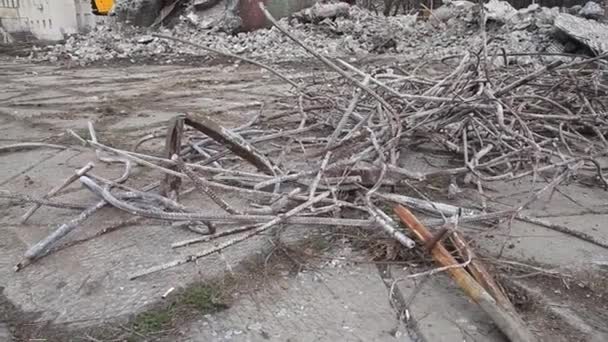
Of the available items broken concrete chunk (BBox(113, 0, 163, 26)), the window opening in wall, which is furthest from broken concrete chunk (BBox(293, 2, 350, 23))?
the window opening in wall

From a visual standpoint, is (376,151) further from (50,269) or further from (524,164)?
(50,269)

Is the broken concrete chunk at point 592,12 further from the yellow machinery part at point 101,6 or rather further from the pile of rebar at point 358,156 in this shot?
the yellow machinery part at point 101,6

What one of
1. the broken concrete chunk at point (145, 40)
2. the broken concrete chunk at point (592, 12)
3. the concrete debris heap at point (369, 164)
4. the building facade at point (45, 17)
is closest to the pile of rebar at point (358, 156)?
the concrete debris heap at point (369, 164)

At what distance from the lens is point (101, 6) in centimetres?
1231

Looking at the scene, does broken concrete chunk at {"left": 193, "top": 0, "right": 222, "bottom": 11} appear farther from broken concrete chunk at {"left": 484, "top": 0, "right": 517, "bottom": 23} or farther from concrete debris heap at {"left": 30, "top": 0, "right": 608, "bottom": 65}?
broken concrete chunk at {"left": 484, "top": 0, "right": 517, "bottom": 23}

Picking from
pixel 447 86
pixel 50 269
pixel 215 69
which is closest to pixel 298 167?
pixel 447 86

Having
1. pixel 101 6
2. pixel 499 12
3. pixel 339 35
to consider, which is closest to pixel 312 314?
pixel 339 35

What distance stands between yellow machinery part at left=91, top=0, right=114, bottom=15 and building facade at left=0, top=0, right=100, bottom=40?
0.14m

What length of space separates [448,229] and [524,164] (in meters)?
1.16

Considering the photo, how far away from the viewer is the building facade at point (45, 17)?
11.2 metres

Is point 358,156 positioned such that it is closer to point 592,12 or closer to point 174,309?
point 174,309

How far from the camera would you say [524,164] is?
7.95 ft

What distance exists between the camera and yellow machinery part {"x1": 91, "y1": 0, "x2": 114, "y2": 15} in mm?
12266

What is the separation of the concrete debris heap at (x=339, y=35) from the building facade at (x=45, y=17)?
178cm
